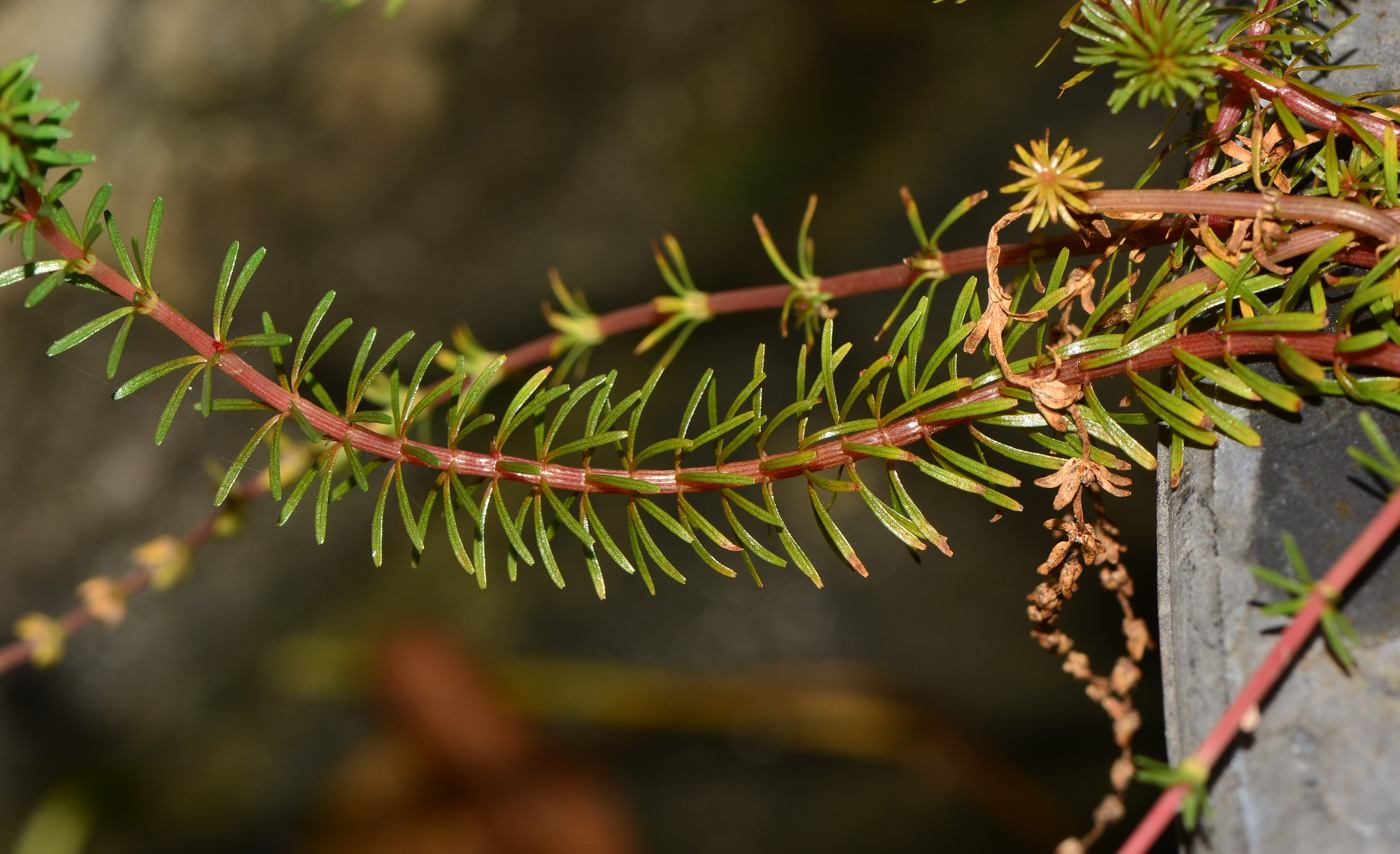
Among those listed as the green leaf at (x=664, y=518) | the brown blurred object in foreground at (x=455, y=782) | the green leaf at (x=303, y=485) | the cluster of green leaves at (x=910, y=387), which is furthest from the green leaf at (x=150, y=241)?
the brown blurred object in foreground at (x=455, y=782)

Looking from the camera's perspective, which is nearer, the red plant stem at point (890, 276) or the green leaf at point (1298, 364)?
the green leaf at point (1298, 364)

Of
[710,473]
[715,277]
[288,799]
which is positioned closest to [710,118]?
[715,277]

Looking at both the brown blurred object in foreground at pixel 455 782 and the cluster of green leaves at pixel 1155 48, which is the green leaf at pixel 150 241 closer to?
the cluster of green leaves at pixel 1155 48

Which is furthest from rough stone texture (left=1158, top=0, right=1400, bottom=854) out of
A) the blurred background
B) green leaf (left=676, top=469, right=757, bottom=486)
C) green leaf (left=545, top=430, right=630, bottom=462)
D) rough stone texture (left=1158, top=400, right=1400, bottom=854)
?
the blurred background

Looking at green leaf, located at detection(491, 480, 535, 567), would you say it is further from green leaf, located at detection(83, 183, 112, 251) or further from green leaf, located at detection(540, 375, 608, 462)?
green leaf, located at detection(83, 183, 112, 251)

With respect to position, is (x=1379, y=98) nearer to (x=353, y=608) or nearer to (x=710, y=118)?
(x=710, y=118)

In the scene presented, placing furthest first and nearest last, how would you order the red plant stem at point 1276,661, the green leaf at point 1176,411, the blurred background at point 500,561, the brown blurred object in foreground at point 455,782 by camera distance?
1. the brown blurred object in foreground at point 455,782
2. the blurred background at point 500,561
3. the green leaf at point 1176,411
4. the red plant stem at point 1276,661

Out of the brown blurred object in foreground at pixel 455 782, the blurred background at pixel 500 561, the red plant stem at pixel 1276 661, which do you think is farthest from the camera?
the brown blurred object in foreground at pixel 455 782

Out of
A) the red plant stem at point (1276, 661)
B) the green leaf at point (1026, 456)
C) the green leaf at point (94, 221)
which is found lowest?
the red plant stem at point (1276, 661)
